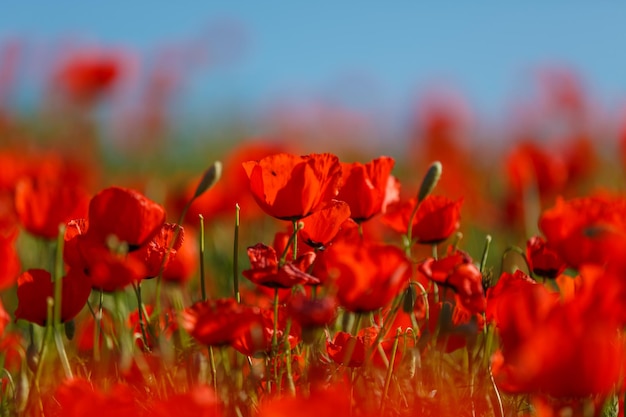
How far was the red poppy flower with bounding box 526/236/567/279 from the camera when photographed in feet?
4.28

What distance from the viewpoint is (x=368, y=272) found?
3.15 feet

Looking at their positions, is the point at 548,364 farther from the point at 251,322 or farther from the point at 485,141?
the point at 485,141

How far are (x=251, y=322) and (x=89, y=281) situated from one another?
33cm

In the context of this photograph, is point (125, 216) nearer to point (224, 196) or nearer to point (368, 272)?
point (368, 272)

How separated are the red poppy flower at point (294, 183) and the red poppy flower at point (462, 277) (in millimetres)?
168

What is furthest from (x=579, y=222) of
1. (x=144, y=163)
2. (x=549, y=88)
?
(x=144, y=163)

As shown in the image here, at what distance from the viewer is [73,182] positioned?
313 centimetres

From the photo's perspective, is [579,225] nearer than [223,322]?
No

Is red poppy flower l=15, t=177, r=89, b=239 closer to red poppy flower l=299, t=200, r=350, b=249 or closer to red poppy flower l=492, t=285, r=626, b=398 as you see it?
red poppy flower l=299, t=200, r=350, b=249

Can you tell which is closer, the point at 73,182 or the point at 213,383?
the point at 213,383

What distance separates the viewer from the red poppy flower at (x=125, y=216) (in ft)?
3.65

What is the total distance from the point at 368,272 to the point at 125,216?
0.33m

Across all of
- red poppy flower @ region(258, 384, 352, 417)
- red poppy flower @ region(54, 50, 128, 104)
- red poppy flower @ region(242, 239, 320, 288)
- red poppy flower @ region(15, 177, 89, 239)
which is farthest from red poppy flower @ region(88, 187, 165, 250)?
red poppy flower @ region(54, 50, 128, 104)

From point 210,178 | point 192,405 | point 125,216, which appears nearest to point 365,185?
point 210,178
